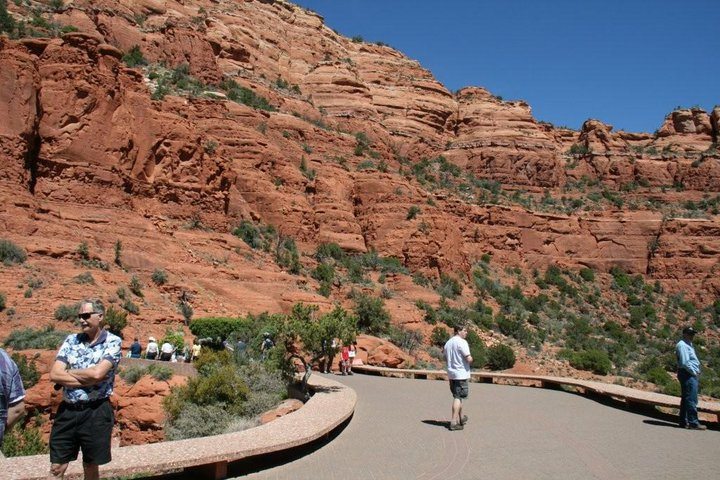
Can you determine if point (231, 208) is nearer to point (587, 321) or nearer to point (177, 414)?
point (177, 414)

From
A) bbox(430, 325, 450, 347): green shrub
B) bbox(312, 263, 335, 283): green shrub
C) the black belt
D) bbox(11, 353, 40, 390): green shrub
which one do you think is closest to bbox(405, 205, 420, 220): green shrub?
bbox(312, 263, 335, 283): green shrub

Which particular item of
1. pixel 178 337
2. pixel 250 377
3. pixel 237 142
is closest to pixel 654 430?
pixel 250 377

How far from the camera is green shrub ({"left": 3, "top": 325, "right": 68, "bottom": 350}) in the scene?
15688 mm

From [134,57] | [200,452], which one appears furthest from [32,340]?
[134,57]

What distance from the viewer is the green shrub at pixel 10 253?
766 inches

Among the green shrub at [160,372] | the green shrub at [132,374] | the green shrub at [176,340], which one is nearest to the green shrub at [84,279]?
the green shrub at [176,340]

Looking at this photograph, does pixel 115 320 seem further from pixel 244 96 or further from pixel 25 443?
pixel 244 96

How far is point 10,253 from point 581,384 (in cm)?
1947

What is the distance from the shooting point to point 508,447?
802 cm

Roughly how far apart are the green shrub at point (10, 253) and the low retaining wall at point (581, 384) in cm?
1301

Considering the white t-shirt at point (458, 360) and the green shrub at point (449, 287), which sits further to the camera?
the green shrub at point (449, 287)

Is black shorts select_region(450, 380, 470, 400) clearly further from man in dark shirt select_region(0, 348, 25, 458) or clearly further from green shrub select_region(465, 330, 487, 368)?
green shrub select_region(465, 330, 487, 368)

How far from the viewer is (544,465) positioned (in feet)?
22.9

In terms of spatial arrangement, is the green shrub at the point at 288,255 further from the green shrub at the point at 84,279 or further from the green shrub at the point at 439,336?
the green shrub at the point at 84,279
